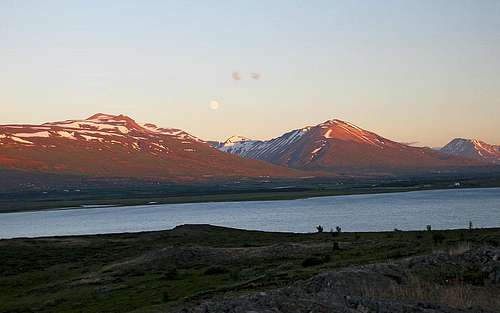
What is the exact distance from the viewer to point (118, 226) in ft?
423

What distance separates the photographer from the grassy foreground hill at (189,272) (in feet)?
73.9

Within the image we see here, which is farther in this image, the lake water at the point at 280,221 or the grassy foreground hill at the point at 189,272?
the lake water at the point at 280,221

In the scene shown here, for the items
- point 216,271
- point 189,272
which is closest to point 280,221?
point 189,272

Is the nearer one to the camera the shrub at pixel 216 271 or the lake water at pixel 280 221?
the shrub at pixel 216 271

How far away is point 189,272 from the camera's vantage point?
138 feet

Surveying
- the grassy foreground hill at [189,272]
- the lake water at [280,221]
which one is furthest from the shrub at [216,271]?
the lake water at [280,221]

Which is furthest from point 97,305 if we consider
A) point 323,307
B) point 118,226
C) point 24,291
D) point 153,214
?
point 153,214

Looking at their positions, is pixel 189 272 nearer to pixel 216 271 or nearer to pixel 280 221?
pixel 216 271

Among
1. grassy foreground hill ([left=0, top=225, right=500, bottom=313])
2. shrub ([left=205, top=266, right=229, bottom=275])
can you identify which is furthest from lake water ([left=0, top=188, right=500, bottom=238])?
shrub ([left=205, top=266, right=229, bottom=275])

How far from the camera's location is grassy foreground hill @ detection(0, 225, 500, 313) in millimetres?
22531

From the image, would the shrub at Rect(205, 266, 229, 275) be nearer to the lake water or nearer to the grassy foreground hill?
the grassy foreground hill

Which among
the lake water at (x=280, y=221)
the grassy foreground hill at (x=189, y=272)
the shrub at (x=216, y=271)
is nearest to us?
the grassy foreground hill at (x=189, y=272)

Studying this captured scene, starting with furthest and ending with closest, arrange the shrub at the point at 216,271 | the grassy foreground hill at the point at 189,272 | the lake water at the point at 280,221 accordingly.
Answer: the lake water at the point at 280,221
the shrub at the point at 216,271
the grassy foreground hill at the point at 189,272

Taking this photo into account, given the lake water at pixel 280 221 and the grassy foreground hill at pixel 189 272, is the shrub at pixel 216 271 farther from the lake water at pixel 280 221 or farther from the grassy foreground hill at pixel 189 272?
the lake water at pixel 280 221
